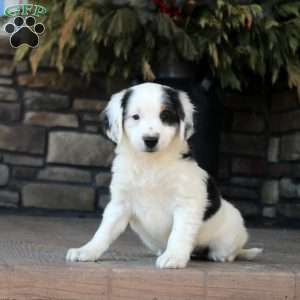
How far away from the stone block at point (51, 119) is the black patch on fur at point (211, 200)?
95.0 inches

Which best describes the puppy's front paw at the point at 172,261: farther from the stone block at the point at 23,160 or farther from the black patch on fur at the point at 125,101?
the stone block at the point at 23,160

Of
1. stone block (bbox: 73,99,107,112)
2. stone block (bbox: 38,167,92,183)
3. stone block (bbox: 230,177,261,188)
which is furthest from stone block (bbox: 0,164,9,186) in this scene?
stone block (bbox: 230,177,261,188)

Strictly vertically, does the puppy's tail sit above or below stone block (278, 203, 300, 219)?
above

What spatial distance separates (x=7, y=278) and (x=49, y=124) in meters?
2.74

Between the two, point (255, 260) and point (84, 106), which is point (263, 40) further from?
point (255, 260)

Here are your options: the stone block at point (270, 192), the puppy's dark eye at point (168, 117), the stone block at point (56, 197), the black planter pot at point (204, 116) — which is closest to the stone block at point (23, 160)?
the stone block at point (56, 197)

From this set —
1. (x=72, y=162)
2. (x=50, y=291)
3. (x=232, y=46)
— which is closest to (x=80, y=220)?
(x=72, y=162)

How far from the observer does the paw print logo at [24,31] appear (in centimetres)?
504

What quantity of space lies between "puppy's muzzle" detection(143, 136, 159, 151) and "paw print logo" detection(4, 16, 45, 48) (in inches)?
99.9

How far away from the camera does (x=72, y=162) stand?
5.25m

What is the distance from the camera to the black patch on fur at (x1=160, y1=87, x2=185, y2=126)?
278 cm

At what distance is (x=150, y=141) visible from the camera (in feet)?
8.83

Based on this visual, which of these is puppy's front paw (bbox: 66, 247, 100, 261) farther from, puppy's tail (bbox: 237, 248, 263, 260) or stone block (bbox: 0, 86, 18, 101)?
stone block (bbox: 0, 86, 18, 101)

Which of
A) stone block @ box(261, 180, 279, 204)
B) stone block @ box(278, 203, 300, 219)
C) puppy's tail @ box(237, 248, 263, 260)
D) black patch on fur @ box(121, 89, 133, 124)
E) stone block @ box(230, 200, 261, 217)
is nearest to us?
black patch on fur @ box(121, 89, 133, 124)
